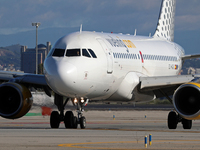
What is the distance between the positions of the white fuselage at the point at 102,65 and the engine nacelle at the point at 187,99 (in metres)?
3.68

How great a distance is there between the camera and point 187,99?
2552cm

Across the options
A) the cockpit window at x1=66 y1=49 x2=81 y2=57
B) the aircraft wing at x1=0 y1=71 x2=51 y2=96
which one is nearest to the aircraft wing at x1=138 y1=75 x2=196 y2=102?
the cockpit window at x1=66 y1=49 x2=81 y2=57

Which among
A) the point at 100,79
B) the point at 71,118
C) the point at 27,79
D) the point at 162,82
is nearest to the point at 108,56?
the point at 100,79

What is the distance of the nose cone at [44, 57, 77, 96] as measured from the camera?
76.9 ft

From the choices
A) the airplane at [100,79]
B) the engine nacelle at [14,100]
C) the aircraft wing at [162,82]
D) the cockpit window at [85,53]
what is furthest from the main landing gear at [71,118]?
the aircraft wing at [162,82]

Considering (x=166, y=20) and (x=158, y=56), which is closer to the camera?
(x=158, y=56)

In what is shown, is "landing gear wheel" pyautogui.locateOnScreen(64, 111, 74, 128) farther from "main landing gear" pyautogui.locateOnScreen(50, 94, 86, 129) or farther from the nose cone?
the nose cone

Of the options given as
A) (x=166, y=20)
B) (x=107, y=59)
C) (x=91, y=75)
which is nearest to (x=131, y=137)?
(x=91, y=75)

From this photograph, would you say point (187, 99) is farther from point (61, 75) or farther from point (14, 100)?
point (14, 100)

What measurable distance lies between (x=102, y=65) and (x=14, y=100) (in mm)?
5541

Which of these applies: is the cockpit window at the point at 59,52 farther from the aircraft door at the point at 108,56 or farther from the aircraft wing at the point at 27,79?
the aircraft wing at the point at 27,79

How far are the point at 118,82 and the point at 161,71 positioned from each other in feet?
22.2

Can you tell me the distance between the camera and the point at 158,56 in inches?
1319

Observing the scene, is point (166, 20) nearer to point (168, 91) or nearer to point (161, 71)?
point (161, 71)
